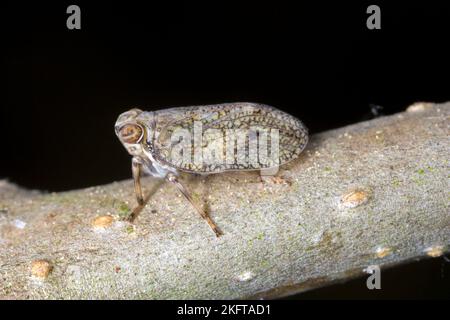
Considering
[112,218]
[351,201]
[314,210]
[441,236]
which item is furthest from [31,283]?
[441,236]

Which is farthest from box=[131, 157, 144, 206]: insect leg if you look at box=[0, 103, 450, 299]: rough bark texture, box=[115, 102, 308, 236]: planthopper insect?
box=[0, 103, 450, 299]: rough bark texture

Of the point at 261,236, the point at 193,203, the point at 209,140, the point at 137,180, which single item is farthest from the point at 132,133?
the point at 261,236

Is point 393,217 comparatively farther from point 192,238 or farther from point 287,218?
point 192,238

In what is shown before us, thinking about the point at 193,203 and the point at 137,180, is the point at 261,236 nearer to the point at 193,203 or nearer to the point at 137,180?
the point at 193,203

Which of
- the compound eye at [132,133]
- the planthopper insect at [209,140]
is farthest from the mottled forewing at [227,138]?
the compound eye at [132,133]

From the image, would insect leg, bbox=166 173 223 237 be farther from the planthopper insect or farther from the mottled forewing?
the mottled forewing

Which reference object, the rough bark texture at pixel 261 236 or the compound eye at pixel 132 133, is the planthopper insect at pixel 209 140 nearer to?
the compound eye at pixel 132 133

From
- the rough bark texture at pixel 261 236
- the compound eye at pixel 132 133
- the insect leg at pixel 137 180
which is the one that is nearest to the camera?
the rough bark texture at pixel 261 236
